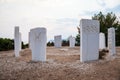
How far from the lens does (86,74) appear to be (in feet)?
27.8

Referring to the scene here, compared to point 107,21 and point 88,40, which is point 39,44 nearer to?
point 88,40

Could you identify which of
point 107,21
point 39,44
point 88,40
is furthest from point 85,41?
point 107,21

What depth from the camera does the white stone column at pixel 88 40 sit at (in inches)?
468

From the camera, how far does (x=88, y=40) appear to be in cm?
1209

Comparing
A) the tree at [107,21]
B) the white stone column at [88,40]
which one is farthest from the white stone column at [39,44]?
the tree at [107,21]

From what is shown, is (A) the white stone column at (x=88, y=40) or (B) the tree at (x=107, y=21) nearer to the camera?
(A) the white stone column at (x=88, y=40)

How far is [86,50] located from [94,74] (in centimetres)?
365

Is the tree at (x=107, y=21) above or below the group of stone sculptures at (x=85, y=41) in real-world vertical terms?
above

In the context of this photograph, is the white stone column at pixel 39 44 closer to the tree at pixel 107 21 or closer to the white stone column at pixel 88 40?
the white stone column at pixel 88 40

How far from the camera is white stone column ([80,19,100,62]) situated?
468 inches

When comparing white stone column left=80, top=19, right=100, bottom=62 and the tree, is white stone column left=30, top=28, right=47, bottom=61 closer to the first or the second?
white stone column left=80, top=19, right=100, bottom=62

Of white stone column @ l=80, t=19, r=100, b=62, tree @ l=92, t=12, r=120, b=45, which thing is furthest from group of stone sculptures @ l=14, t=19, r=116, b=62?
tree @ l=92, t=12, r=120, b=45

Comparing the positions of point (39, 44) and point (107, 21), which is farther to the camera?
point (107, 21)

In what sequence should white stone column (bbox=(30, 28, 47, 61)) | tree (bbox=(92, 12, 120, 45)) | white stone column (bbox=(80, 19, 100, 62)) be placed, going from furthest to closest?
tree (bbox=(92, 12, 120, 45))
white stone column (bbox=(30, 28, 47, 61))
white stone column (bbox=(80, 19, 100, 62))
